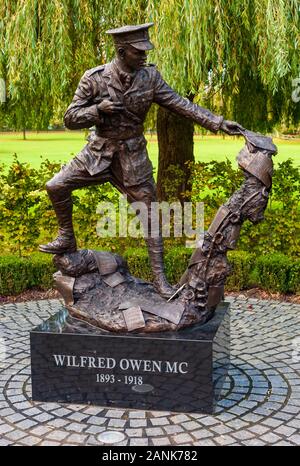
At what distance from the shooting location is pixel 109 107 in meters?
4.44

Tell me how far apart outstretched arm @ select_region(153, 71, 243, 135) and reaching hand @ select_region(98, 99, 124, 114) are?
442 mm

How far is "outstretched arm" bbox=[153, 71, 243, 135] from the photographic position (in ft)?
15.4

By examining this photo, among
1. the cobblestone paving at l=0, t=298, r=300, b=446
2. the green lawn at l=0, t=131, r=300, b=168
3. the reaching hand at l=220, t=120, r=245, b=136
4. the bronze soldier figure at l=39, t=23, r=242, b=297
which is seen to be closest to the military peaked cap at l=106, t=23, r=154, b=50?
the bronze soldier figure at l=39, t=23, r=242, b=297

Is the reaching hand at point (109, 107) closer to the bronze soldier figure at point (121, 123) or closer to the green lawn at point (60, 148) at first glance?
the bronze soldier figure at point (121, 123)

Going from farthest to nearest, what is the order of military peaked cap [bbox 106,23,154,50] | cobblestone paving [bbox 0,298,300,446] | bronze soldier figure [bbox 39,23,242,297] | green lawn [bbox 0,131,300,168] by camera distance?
green lawn [bbox 0,131,300,168], bronze soldier figure [bbox 39,23,242,297], military peaked cap [bbox 106,23,154,50], cobblestone paving [bbox 0,298,300,446]

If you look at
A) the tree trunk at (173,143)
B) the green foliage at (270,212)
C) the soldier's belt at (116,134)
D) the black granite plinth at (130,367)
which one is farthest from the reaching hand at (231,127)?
the tree trunk at (173,143)

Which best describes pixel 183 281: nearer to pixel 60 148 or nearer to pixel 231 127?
pixel 231 127

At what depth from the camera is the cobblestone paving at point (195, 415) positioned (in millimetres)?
3988

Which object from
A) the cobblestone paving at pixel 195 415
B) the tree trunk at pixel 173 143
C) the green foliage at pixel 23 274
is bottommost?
the cobblestone paving at pixel 195 415

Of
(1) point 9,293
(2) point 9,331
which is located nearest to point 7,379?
(2) point 9,331

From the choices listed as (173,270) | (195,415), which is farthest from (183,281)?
(173,270)

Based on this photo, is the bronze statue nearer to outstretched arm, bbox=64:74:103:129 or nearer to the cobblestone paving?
the cobblestone paving

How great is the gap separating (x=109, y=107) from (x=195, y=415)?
2495 mm

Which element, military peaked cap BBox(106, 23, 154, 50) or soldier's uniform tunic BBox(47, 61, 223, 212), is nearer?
military peaked cap BBox(106, 23, 154, 50)
